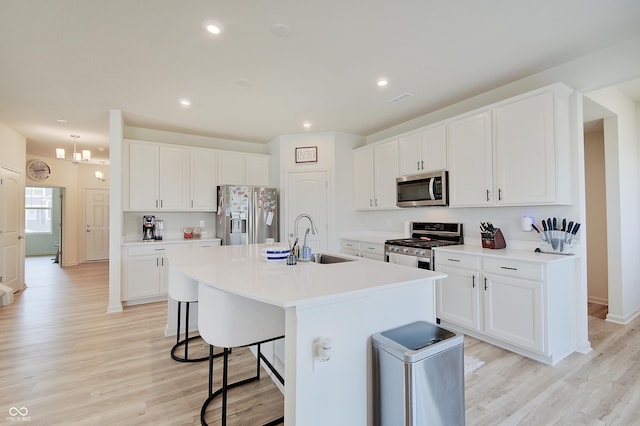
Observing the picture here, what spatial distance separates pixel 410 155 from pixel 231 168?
2935mm

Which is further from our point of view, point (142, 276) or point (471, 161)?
point (142, 276)

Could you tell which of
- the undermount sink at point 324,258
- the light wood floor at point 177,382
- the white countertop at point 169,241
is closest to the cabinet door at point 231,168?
the white countertop at point 169,241

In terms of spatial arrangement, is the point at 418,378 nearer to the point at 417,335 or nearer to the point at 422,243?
the point at 417,335

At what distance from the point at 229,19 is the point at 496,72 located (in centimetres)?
249

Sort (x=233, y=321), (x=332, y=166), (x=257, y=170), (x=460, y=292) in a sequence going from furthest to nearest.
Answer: (x=257, y=170) < (x=332, y=166) < (x=460, y=292) < (x=233, y=321)

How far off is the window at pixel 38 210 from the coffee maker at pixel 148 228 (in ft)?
23.9

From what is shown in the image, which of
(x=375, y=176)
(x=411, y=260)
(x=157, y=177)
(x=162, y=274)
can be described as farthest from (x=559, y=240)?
(x=157, y=177)

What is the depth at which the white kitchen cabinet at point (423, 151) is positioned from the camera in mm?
3504

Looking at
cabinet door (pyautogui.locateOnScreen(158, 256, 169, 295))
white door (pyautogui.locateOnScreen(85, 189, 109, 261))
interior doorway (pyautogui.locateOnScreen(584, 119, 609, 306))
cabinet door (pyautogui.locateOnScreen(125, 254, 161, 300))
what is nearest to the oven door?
interior doorway (pyautogui.locateOnScreen(584, 119, 609, 306))

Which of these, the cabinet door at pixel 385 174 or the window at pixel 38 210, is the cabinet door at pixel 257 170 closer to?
the cabinet door at pixel 385 174

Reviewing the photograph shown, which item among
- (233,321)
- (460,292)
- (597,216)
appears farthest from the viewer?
(597,216)

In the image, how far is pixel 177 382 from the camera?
222 centimetres

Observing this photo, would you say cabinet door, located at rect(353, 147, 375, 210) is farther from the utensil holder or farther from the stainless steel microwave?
the utensil holder

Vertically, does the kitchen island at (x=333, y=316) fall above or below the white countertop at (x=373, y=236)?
below
